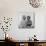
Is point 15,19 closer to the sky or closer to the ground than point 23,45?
closer to the sky

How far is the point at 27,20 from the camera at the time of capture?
4.29 metres

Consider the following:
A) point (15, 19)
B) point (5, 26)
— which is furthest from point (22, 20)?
point (5, 26)

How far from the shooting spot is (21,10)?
4.23 m

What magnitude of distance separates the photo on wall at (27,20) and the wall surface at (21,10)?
100 millimetres

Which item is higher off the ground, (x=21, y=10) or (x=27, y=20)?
(x=21, y=10)

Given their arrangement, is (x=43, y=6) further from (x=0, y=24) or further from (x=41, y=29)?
(x=0, y=24)

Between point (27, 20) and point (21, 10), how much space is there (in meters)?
0.39

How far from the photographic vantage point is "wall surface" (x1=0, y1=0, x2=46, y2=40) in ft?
13.7

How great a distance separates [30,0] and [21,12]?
1.66 ft

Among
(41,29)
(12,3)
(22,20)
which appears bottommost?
(41,29)

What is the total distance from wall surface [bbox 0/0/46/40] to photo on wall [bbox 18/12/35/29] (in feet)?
0.33

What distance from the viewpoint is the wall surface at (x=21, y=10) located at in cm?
416

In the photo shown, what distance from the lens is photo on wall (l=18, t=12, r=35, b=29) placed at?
4.25 m

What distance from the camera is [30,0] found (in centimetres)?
430
